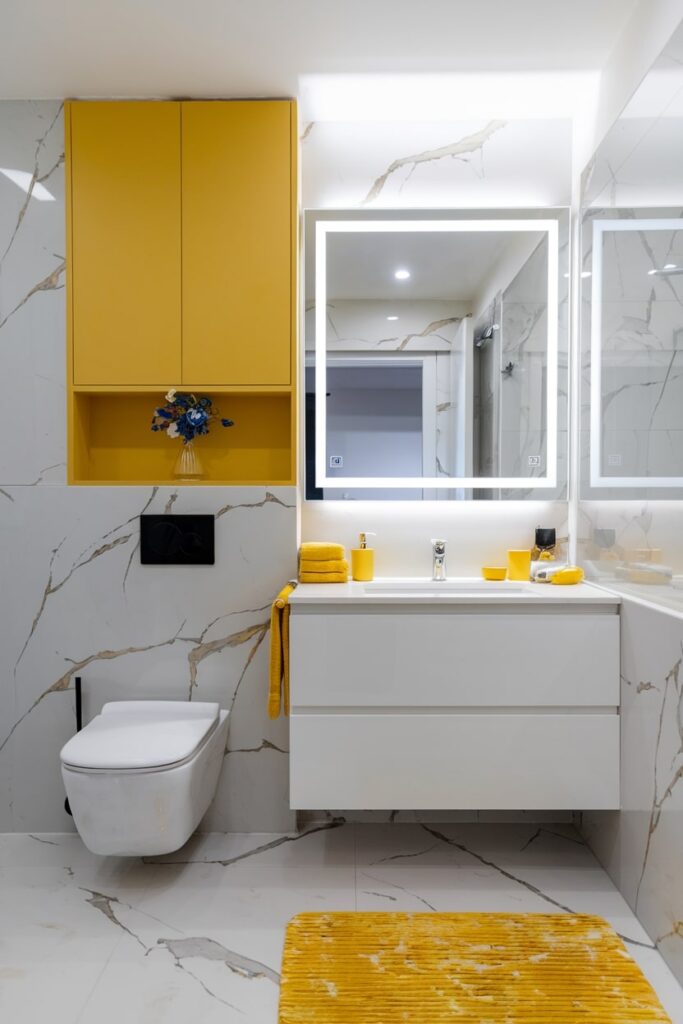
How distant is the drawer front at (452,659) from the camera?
1.96 meters

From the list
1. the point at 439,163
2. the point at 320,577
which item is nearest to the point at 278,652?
the point at 320,577

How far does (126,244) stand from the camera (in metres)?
2.27

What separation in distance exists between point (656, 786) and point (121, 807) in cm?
136

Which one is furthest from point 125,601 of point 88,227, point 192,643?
point 88,227

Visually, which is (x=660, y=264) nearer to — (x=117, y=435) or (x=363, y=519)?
(x=363, y=519)

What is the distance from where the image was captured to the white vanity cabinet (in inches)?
77.3

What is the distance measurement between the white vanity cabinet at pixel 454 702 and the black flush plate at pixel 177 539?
457 millimetres

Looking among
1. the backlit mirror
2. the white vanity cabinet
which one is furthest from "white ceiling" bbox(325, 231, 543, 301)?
the white vanity cabinet

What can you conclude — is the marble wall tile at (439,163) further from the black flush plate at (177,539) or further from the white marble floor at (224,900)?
the white marble floor at (224,900)

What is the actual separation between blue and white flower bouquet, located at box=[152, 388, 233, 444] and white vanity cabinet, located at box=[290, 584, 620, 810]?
733 millimetres

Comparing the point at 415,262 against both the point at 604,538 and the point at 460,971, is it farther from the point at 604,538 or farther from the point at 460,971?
the point at 460,971

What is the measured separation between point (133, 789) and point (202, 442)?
1174mm

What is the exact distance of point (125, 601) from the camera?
2.28 m

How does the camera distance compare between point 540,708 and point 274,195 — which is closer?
point 540,708
